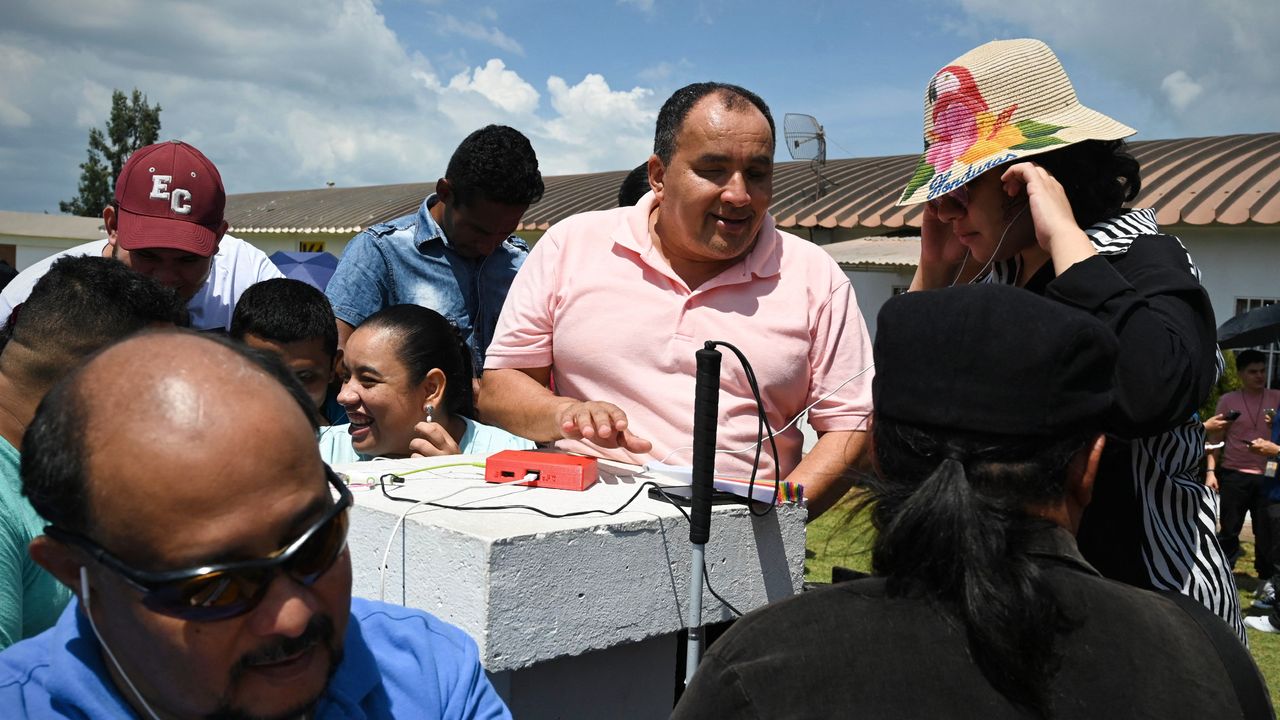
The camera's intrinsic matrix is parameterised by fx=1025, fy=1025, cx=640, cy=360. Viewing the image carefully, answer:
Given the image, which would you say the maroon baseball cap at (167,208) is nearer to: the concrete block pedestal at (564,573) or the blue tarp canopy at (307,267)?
the concrete block pedestal at (564,573)

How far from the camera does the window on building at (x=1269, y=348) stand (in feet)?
32.4

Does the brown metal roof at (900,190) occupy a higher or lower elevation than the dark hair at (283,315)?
higher

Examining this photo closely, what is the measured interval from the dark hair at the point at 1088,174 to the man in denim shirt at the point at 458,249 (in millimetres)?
2264

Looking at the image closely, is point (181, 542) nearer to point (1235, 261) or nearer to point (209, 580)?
point (209, 580)

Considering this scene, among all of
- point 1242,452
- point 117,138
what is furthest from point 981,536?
point 117,138

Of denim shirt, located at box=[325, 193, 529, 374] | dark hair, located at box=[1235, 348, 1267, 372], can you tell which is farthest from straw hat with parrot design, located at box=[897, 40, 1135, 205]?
dark hair, located at box=[1235, 348, 1267, 372]

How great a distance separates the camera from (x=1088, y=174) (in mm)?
2281

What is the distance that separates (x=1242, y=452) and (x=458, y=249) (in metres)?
7.59

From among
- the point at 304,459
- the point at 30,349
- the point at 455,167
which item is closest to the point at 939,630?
the point at 304,459

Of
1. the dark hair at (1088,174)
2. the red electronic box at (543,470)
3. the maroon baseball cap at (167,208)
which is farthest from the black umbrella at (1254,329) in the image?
the maroon baseball cap at (167,208)

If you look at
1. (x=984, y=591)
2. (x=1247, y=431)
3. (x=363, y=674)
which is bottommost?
(x=1247, y=431)

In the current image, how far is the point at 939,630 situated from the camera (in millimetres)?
1291

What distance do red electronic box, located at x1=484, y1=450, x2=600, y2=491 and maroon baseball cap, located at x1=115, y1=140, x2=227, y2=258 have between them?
65.4 inches

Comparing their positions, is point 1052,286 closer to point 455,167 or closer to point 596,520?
point 596,520
